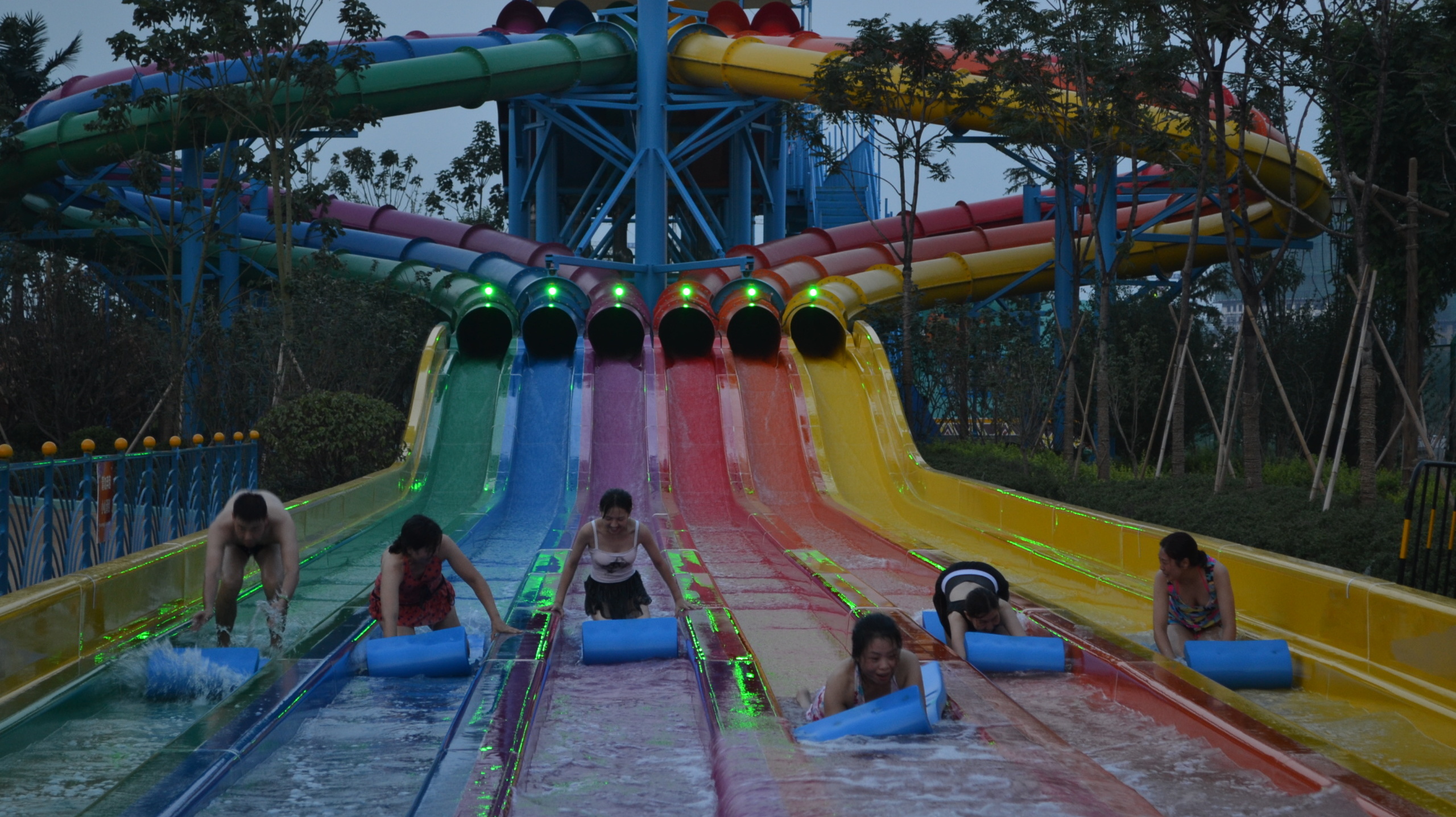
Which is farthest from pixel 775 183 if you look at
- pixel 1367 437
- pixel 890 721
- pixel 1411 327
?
pixel 890 721

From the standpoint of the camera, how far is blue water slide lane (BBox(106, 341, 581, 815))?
417 cm

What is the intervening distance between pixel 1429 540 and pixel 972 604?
2.29 m

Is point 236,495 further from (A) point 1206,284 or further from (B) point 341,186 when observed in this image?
(B) point 341,186

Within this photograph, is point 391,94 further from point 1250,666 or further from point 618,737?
point 1250,666

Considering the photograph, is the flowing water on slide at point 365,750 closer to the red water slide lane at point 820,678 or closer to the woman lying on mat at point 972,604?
the red water slide lane at point 820,678

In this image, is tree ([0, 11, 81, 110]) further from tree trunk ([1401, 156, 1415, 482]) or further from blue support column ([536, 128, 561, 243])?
tree trunk ([1401, 156, 1415, 482])

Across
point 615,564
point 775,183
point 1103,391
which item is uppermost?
point 775,183

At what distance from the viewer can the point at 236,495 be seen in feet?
19.8

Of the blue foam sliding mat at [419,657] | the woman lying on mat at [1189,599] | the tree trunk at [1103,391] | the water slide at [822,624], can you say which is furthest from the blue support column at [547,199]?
the woman lying on mat at [1189,599]

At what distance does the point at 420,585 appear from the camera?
6148 mm

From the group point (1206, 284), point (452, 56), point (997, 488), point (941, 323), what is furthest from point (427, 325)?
point (1206, 284)

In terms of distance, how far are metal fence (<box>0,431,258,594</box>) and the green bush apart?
226 centimetres

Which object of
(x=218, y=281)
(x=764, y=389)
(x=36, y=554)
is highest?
(x=218, y=281)

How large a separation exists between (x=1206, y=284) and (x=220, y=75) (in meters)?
15.6
